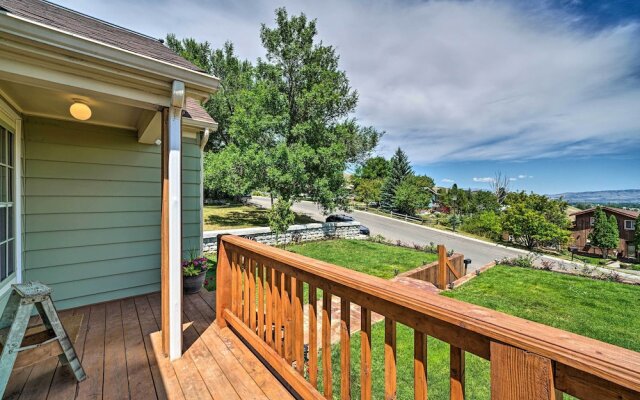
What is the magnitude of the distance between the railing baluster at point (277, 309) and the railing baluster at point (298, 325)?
167 mm

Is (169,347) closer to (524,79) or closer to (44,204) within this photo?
(44,204)

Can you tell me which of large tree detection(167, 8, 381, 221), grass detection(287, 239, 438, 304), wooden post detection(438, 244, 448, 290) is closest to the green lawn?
grass detection(287, 239, 438, 304)

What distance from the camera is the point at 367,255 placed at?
951 centimetres

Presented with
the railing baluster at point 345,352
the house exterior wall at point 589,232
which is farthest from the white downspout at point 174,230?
the house exterior wall at point 589,232

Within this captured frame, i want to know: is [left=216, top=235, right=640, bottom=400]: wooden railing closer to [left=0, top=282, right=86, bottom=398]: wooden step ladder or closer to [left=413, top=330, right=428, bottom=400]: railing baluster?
[left=413, top=330, right=428, bottom=400]: railing baluster

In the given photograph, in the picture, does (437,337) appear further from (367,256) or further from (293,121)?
(293,121)

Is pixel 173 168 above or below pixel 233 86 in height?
below

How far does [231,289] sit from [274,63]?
13.2 meters

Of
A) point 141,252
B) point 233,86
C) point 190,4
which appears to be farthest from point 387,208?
point 141,252

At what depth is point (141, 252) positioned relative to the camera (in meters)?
3.67

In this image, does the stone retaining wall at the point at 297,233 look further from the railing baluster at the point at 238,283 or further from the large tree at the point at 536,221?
the large tree at the point at 536,221

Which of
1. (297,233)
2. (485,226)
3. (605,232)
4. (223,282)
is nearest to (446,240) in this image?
(485,226)

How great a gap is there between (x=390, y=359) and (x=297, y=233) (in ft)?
34.0

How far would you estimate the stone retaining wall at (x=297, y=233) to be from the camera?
9133 millimetres
